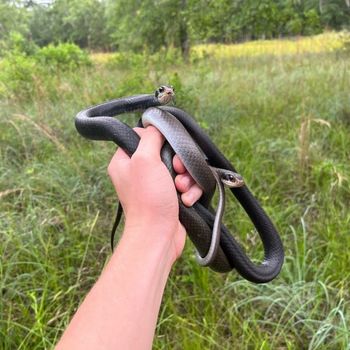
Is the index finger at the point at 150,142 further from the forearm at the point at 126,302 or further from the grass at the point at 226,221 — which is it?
the grass at the point at 226,221

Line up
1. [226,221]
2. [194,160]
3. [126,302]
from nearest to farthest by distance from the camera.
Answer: [126,302] < [194,160] < [226,221]

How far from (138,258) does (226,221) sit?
1.68 metres

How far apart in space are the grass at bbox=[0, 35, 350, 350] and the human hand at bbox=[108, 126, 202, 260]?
0.72 metres

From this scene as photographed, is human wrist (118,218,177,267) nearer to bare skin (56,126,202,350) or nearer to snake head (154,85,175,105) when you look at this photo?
bare skin (56,126,202,350)

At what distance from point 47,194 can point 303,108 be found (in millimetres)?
2682

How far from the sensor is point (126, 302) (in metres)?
1.07

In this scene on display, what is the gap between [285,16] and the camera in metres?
7.73

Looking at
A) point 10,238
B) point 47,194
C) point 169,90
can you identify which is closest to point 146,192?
point 169,90

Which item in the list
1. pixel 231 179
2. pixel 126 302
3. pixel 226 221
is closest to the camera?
pixel 126 302

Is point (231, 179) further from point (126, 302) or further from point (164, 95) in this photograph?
point (126, 302)

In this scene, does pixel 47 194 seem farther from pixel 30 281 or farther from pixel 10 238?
pixel 30 281

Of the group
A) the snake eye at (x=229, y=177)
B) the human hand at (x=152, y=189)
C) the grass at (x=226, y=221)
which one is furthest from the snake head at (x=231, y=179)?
the grass at (x=226, y=221)

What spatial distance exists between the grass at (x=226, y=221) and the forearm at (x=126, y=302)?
813 mm

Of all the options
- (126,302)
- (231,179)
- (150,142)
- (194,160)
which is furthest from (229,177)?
(126,302)
